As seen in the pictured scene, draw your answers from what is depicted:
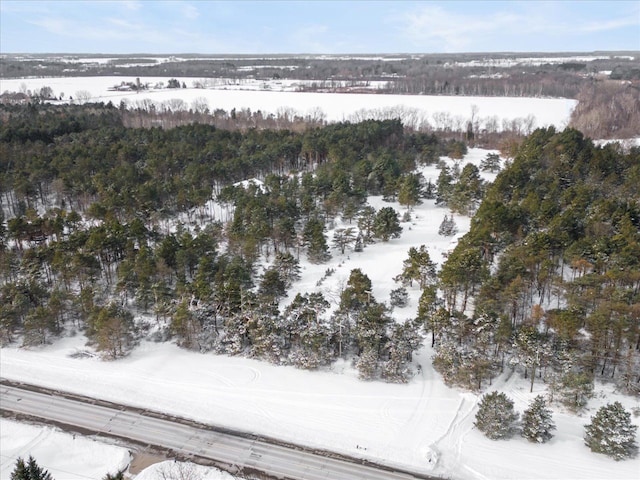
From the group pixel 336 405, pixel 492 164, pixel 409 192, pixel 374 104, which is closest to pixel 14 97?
pixel 374 104

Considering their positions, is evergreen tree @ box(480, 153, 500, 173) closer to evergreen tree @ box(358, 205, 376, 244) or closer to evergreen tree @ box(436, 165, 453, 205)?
evergreen tree @ box(436, 165, 453, 205)

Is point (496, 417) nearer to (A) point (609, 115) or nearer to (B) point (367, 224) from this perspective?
(B) point (367, 224)

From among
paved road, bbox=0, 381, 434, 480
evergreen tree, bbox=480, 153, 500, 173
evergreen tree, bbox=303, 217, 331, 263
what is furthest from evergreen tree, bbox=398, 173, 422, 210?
paved road, bbox=0, 381, 434, 480

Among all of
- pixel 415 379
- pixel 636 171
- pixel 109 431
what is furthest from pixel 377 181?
pixel 109 431

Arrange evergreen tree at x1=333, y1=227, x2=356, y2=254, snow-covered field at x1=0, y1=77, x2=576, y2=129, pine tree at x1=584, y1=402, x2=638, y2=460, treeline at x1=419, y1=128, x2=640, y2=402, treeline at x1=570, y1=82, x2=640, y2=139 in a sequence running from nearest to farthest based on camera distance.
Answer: pine tree at x1=584, y1=402, x2=638, y2=460 → treeline at x1=419, y1=128, x2=640, y2=402 → evergreen tree at x1=333, y1=227, x2=356, y2=254 → treeline at x1=570, y1=82, x2=640, y2=139 → snow-covered field at x1=0, y1=77, x2=576, y2=129

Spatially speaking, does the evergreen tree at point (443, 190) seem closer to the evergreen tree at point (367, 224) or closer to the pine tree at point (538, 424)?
the evergreen tree at point (367, 224)

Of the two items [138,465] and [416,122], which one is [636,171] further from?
[416,122]
